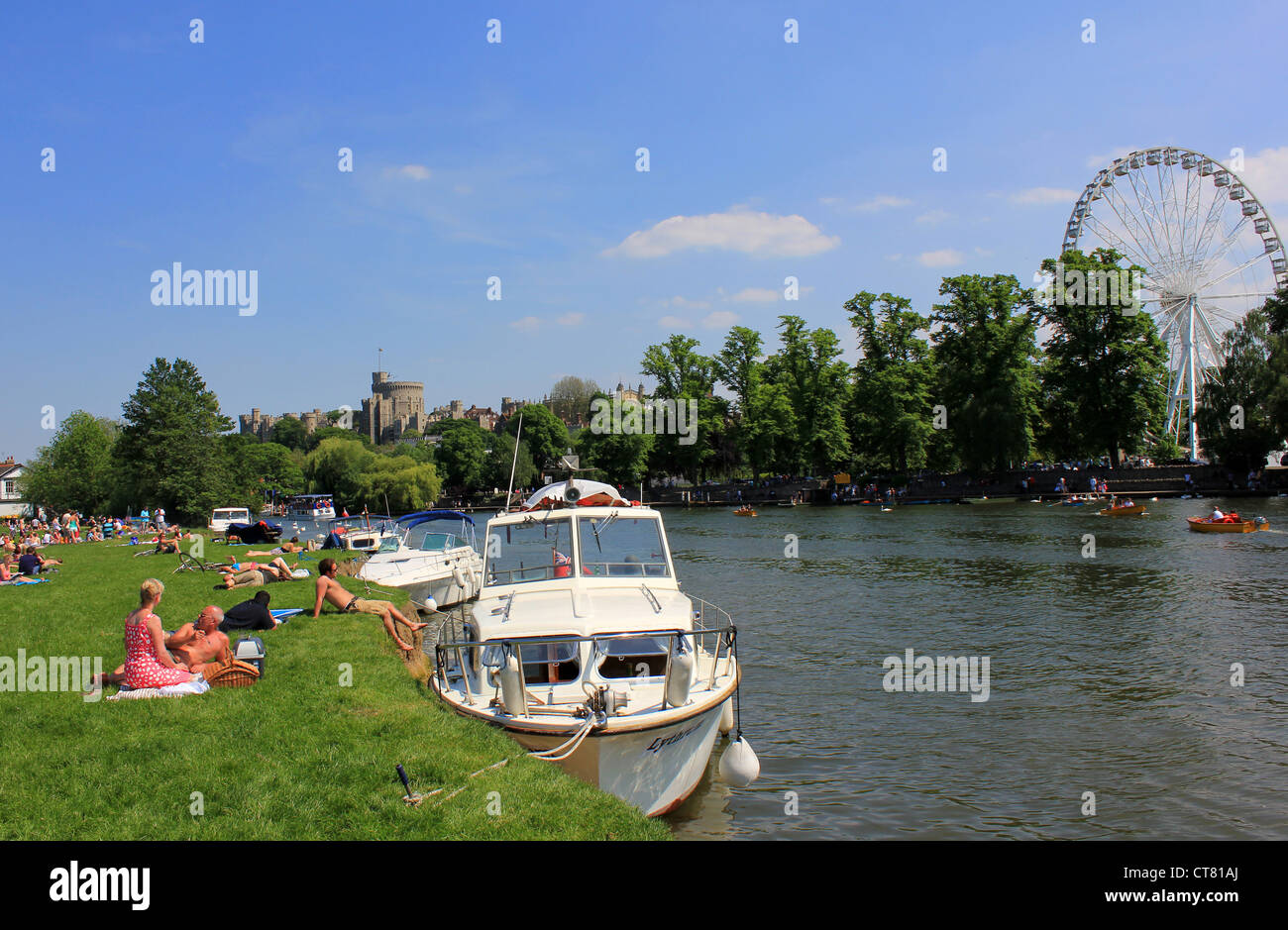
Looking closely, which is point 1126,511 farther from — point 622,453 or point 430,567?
point 622,453

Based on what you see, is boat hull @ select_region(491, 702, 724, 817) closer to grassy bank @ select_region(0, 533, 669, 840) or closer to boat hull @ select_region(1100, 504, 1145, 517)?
grassy bank @ select_region(0, 533, 669, 840)

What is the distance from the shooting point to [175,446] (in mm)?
70562

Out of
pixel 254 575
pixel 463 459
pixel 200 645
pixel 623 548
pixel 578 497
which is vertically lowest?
pixel 254 575

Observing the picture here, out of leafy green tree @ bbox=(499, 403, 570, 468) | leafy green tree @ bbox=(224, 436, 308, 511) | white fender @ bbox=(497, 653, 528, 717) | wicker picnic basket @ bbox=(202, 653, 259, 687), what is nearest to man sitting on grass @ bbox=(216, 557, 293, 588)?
wicker picnic basket @ bbox=(202, 653, 259, 687)

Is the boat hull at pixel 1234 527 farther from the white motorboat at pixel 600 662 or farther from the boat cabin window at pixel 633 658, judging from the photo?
the boat cabin window at pixel 633 658

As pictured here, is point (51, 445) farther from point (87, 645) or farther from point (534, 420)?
point (87, 645)

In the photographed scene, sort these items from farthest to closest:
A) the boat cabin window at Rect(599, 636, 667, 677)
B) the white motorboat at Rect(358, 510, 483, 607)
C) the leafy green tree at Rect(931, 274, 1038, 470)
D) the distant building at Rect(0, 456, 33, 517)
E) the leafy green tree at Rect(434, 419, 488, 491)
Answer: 1. the leafy green tree at Rect(434, 419, 488, 491)
2. the distant building at Rect(0, 456, 33, 517)
3. the leafy green tree at Rect(931, 274, 1038, 470)
4. the white motorboat at Rect(358, 510, 483, 607)
5. the boat cabin window at Rect(599, 636, 667, 677)

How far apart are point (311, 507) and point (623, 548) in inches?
4840

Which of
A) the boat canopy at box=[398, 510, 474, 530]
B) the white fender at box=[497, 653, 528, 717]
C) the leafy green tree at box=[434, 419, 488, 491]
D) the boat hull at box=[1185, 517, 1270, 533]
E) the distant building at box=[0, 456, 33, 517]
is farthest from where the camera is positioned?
the leafy green tree at box=[434, 419, 488, 491]

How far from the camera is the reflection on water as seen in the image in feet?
37.3

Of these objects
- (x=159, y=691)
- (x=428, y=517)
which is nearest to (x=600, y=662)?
(x=159, y=691)

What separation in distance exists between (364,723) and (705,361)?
324 ft

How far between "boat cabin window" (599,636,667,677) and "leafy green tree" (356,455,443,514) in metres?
98.6
